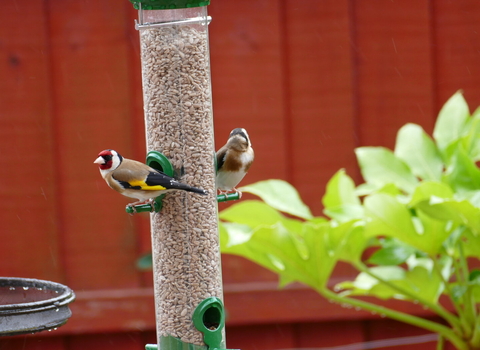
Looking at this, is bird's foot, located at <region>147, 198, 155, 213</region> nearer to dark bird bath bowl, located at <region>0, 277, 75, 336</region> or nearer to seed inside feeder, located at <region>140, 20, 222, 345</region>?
seed inside feeder, located at <region>140, 20, 222, 345</region>

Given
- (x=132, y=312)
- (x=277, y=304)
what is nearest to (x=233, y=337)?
(x=277, y=304)

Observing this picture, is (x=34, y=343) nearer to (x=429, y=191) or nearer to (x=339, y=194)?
(x=339, y=194)

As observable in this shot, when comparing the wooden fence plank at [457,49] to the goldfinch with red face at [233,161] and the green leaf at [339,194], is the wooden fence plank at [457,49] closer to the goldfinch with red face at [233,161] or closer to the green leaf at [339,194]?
the green leaf at [339,194]

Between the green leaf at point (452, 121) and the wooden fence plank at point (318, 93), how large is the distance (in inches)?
24.6

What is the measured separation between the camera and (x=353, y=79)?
306 centimetres

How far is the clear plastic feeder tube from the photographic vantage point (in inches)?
72.8

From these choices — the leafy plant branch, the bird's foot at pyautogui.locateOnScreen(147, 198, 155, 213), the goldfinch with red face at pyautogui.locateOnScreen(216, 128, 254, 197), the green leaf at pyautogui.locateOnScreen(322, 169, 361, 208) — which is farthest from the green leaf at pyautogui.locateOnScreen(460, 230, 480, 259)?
the bird's foot at pyautogui.locateOnScreen(147, 198, 155, 213)

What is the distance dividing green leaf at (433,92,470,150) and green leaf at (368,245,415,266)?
383 millimetres

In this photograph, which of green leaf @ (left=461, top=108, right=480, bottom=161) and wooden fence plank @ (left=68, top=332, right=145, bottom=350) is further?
wooden fence plank @ (left=68, top=332, right=145, bottom=350)

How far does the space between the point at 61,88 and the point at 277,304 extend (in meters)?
1.28

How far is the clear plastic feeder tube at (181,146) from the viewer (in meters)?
1.85

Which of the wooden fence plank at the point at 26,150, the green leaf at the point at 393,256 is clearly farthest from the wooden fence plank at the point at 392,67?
the wooden fence plank at the point at 26,150

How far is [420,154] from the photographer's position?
8.08 ft

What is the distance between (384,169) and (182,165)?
839mm
